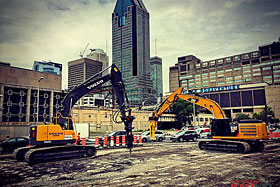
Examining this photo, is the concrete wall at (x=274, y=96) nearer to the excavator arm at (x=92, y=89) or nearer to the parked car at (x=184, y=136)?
the parked car at (x=184, y=136)

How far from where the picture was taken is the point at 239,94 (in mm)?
123562

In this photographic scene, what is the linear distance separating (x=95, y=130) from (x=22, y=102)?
1894 cm

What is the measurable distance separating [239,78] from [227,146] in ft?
487

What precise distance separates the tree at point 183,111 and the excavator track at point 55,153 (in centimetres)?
7301

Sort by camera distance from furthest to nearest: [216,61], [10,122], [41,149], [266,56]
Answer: [216,61]
[266,56]
[10,122]
[41,149]

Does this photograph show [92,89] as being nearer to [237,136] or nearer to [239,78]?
[237,136]

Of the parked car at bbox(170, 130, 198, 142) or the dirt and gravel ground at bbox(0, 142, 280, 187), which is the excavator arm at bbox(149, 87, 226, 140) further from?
the dirt and gravel ground at bbox(0, 142, 280, 187)

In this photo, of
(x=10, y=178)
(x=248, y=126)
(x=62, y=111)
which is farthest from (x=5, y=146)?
(x=248, y=126)

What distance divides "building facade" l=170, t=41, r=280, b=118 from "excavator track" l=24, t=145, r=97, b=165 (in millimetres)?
96013

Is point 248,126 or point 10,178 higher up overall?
point 248,126

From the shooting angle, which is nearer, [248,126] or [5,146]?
[248,126]

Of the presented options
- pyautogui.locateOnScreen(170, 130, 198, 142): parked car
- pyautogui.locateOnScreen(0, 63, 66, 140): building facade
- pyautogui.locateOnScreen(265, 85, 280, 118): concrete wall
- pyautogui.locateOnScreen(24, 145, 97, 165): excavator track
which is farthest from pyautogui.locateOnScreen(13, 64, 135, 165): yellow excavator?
pyautogui.locateOnScreen(265, 85, 280, 118): concrete wall

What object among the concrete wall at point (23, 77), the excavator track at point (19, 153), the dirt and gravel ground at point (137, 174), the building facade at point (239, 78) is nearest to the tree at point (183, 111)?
the building facade at point (239, 78)

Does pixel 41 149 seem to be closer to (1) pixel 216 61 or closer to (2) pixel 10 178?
(2) pixel 10 178
